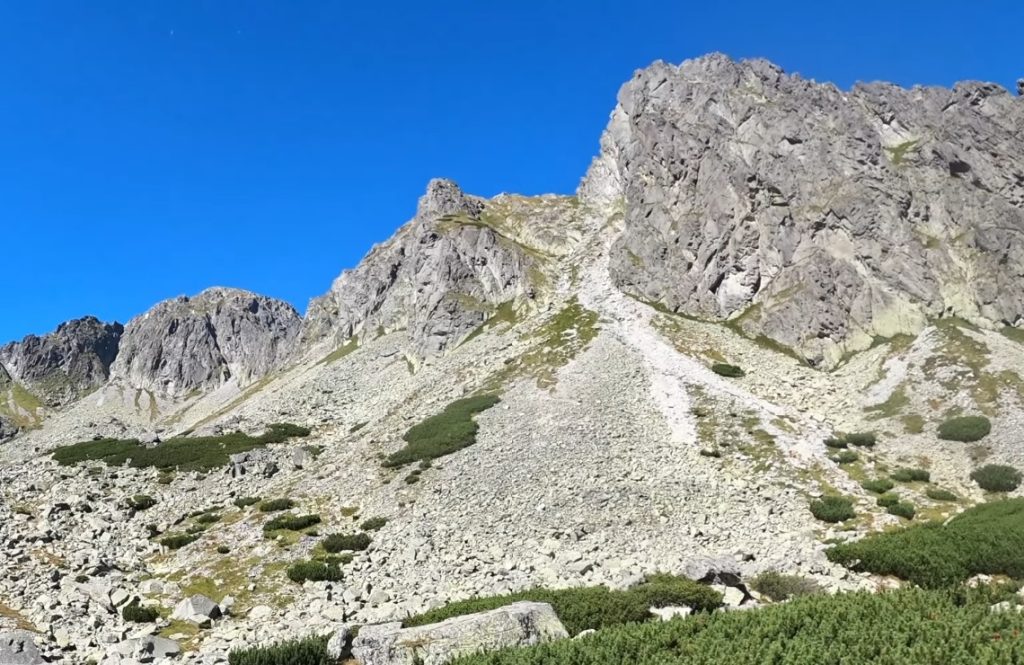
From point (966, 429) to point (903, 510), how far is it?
54.5 ft

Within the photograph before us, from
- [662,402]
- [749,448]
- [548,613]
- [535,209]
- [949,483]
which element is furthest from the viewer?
[535,209]

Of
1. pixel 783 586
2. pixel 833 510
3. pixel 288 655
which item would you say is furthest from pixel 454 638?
pixel 833 510

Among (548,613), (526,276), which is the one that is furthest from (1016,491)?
(526,276)

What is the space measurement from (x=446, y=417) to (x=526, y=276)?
47060 millimetres

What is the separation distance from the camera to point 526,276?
10250 centimetres

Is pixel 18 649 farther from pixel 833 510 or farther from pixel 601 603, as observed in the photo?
pixel 833 510

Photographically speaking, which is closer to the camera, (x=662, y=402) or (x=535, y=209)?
(x=662, y=402)

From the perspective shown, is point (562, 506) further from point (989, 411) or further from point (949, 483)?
point (989, 411)

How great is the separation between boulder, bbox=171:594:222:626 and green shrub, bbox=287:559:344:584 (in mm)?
4161

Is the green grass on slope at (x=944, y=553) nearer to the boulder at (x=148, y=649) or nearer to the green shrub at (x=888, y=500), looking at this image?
the green shrub at (x=888, y=500)

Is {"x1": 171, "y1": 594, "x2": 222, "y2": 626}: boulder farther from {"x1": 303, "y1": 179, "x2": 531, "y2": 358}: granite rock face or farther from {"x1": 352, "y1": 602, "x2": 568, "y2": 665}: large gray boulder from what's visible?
{"x1": 303, "y1": 179, "x2": 531, "y2": 358}: granite rock face

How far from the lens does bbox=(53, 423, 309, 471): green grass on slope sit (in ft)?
184

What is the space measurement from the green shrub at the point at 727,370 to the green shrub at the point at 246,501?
143 feet

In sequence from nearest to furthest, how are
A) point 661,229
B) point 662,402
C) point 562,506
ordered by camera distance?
point 562,506, point 662,402, point 661,229
